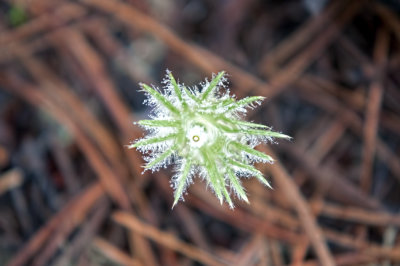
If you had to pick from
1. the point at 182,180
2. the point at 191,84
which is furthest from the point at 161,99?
the point at 191,84

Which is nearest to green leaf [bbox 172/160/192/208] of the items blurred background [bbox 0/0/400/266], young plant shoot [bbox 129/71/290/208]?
young plant shoot [bbox 129/71/290/208]

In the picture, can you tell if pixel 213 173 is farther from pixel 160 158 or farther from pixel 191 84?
pixel 191 84

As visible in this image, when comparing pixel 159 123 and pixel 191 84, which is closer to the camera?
pixel 159 123

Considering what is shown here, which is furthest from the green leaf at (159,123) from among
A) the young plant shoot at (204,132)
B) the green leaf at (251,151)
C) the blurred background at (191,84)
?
the blurred background at (191,84)

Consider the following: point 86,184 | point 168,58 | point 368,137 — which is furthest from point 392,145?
point 86,184

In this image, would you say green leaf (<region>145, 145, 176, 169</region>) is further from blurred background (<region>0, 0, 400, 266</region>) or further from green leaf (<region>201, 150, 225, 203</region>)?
blurred background (<region>0, 0, 400, 266</region>)

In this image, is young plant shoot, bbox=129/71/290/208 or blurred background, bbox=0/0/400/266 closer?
young plant shoot, bbox=129/71/290/208

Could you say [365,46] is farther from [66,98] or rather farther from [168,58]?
[66,98]

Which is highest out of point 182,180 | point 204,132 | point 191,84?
point 191,84
